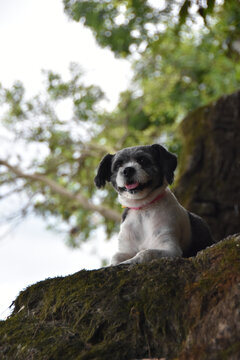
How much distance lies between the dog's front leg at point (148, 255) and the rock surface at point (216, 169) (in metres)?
4.64

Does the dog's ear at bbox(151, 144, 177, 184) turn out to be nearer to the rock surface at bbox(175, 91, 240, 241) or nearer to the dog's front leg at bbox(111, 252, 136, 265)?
the dog's front leg at bbox(111, 252, 136, 265)

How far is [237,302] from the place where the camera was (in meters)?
2.85

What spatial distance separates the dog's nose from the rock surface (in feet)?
15.1

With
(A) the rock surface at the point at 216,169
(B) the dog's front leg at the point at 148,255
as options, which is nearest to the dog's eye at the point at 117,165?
(B) the dog's front leg at the point at 148,255

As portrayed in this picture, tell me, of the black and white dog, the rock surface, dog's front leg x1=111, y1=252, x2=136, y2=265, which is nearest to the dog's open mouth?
the black and white dog

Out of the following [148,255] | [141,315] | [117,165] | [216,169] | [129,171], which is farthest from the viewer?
[216,169]

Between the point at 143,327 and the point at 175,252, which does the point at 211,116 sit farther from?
the point at 143,327

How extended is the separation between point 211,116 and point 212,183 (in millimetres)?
1396

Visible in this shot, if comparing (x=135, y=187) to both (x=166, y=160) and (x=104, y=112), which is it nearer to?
(x=166, y=160)

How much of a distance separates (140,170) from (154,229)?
57cm

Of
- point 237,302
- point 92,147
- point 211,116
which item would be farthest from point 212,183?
point 92,147

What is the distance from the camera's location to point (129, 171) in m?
4.34

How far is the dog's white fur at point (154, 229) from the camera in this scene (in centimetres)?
434

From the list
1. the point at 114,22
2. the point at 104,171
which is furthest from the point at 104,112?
the point at 104,171
